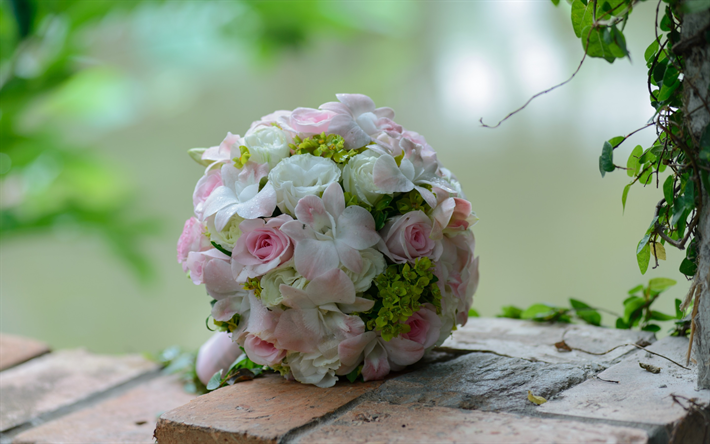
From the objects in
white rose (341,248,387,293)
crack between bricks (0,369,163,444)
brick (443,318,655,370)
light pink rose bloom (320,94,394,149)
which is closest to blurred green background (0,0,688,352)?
brick (443,318,655,370)

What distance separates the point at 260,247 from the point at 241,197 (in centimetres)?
7

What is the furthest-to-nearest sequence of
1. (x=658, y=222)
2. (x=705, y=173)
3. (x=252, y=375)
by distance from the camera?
(x=252, y=375) → (x=658, y=222) → (x=705, y=173)

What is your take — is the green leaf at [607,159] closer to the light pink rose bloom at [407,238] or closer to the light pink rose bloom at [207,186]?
the light pink rose bloom at [407,238]

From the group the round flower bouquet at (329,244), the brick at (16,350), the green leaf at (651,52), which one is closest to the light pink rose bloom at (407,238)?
the round flower bouquet at (329,244)

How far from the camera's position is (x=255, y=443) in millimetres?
566

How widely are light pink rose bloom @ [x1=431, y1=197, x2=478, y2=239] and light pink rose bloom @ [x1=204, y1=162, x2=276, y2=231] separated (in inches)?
8.1

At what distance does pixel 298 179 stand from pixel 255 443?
30 centimetres

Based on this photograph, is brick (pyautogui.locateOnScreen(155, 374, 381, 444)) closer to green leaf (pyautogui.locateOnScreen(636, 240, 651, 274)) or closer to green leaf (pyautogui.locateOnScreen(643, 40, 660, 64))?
green leaf (pyautogui.locateOnScreen(636, 240, 651, 274))

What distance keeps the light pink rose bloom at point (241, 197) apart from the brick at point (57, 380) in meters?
0.61

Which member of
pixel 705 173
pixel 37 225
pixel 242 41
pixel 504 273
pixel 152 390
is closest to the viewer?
pixel 705 173

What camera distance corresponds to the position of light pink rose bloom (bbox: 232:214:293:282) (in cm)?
65

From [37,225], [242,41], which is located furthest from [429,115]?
[37,225]

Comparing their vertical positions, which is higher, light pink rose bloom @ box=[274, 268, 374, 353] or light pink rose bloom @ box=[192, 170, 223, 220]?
light pink rose bloom @ box=[192, 170, 223, 220]

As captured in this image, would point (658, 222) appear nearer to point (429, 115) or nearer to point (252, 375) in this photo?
point (252, 375)
